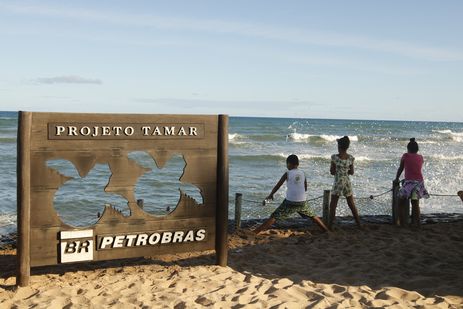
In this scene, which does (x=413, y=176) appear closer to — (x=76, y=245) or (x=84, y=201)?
(x=76, y=245)

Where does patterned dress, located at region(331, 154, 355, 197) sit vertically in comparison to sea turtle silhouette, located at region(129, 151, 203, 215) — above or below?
above

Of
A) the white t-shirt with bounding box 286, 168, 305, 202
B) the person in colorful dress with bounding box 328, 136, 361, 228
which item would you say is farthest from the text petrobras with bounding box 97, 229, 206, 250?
the person in colorful dress with bounding box 328, 136, 361, 228

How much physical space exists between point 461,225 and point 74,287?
8109mm

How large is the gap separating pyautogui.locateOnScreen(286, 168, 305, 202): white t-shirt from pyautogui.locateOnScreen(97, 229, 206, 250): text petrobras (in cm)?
210

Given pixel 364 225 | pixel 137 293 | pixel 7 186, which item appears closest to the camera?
pixel 137 293

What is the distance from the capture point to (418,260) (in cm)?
808

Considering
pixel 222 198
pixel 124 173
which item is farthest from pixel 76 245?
pixel 222 198

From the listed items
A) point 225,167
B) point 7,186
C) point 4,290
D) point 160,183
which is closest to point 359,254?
point 225,167

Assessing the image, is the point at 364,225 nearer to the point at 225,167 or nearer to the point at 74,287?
the point at 225,167

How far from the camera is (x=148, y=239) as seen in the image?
7426 mm

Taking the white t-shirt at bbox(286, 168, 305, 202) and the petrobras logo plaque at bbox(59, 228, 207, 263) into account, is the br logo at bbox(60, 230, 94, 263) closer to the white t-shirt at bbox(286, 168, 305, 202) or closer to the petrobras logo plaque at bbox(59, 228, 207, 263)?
the petrobras logo plaque at bbox(59, 228, 207, 263)

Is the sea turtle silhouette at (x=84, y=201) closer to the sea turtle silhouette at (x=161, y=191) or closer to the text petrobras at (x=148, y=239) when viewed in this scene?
the sea turtle silhouette at (x=161, y=191)

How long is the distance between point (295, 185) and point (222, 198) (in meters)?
1.84

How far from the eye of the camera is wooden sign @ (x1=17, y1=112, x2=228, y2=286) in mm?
6688
